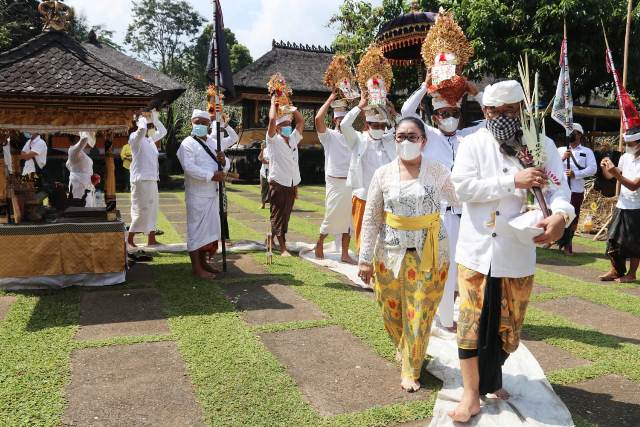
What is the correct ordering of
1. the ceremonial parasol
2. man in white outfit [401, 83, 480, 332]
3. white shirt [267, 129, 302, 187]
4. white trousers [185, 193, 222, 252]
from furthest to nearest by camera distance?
white shirt [267, 129, 302, 187] → white trousers [185, 193, 222, 252] → the ceremonial parasol → man in white outfit [401, 83, 480, 332]

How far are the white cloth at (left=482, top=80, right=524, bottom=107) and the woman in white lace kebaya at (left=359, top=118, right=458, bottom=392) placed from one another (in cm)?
67

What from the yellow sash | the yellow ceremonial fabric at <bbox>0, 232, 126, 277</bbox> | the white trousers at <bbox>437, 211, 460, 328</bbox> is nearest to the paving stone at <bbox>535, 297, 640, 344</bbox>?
the white trousers at <bbox>437, 211, 460, 328</bbox>

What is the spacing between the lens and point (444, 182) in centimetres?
380

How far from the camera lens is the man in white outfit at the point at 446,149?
182 inches

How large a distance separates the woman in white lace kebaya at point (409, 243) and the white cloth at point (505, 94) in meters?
0.67

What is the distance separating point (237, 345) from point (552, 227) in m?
2.79

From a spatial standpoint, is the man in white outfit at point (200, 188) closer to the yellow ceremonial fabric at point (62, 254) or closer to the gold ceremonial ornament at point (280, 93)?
the yellow ceremonial fabric at point (62, 254)

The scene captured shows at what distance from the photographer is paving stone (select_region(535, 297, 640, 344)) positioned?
15.8 feet

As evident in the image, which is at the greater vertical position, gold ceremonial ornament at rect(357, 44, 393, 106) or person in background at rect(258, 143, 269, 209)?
gold ceremonial ornament at rect(357, 44, 393, 106)

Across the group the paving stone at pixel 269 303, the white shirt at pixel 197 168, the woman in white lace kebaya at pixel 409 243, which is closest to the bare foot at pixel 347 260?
the paving stone at pixel 269 303

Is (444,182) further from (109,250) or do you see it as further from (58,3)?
(58,3)

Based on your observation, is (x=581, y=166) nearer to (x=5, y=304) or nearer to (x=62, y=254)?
(x=62, y=254)

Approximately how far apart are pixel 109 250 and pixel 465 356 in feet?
15.3

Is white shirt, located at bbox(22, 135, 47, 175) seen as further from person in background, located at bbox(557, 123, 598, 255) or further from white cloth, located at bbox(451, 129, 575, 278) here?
person in background, located at bbox(557, 123, 598, 255)
